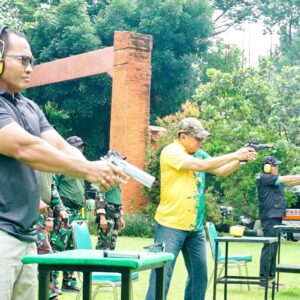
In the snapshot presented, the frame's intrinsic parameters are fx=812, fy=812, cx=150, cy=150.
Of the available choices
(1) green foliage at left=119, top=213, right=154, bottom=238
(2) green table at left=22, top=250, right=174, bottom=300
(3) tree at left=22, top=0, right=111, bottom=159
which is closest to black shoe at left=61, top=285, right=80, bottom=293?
(2) green table at left=22, top=250, right=174, bottom=300

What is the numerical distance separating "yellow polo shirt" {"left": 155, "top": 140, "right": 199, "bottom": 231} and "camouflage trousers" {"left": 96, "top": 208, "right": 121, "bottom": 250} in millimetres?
3390

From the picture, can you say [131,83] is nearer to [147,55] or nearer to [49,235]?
[147,55]

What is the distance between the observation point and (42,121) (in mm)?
4078

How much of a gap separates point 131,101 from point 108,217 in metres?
13.1

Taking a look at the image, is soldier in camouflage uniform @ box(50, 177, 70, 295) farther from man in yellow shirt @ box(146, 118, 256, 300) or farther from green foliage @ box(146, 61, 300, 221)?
green foliage @ box(146, 61, 300, 221)

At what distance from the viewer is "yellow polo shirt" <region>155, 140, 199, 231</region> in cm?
679

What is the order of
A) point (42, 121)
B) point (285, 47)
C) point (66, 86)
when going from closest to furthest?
point (42, 121), point (66, 86), point (285, 47)

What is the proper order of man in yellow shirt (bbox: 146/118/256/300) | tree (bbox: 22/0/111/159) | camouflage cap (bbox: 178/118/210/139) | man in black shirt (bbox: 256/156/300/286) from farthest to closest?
1. tree (bbox: 22/0/111/159)
2. man in black shirt (bbox: 256/156/300/286)
3. camouflage cap (bbox: 178/118/210/139)
4. man in yellow shirt (bbox: 146/118/256/300)

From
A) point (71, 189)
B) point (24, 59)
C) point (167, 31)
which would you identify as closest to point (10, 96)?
point (24, 59)

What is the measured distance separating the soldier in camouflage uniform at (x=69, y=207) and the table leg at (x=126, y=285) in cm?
512

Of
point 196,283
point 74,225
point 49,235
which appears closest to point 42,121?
point 74,225

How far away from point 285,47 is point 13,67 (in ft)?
134

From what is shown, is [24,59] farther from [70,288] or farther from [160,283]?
[70,288]

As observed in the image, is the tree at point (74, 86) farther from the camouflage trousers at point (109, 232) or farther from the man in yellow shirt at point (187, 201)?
the man in yellow shirt at point (187, 201)
